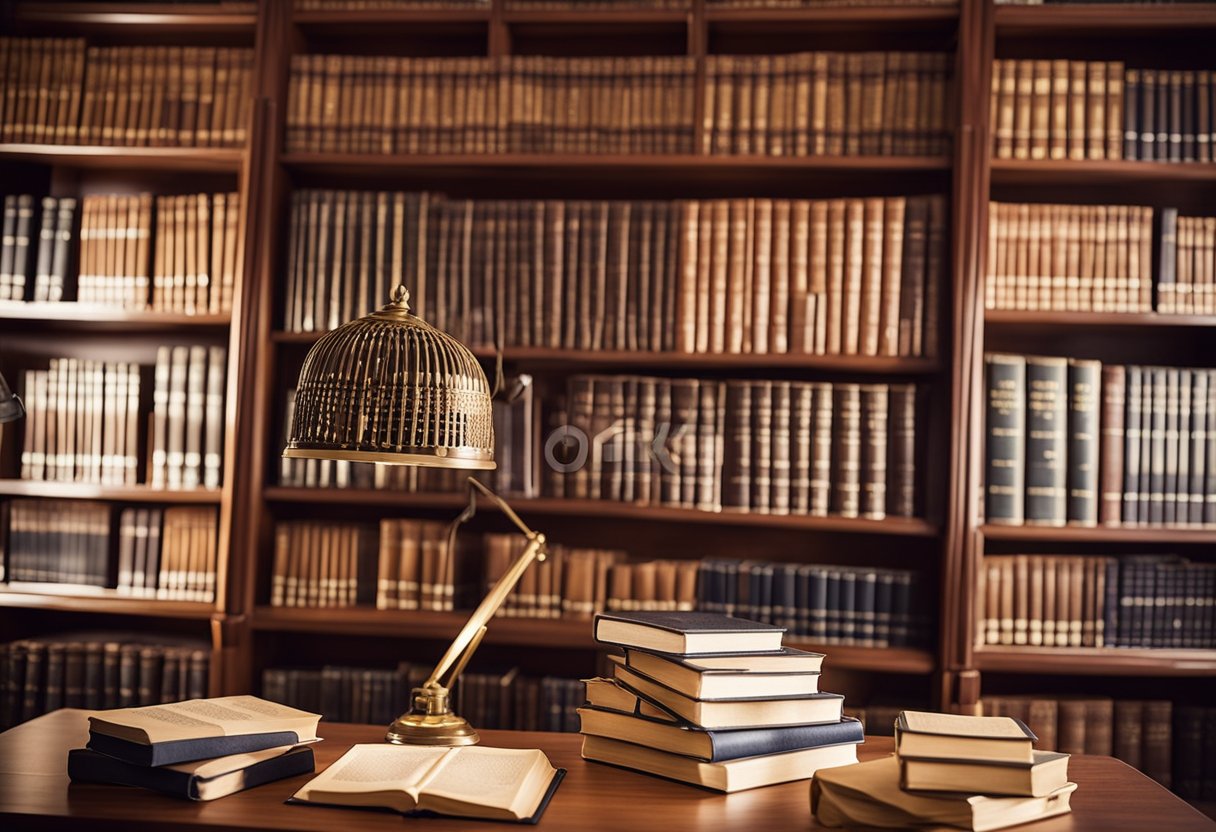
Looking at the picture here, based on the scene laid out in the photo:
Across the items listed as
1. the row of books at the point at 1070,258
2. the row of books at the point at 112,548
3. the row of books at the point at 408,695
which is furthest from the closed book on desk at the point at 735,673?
the row of books at the point at 112,548

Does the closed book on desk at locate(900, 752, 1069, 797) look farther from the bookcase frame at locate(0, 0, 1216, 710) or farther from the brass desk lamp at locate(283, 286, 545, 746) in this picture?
the bookcase frame at locate(0, 0, 1216, 710)

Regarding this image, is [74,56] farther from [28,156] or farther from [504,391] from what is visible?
[504,391]

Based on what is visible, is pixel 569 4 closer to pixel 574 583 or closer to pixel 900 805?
pixel 574 583

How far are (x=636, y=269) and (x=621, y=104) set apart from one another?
400 millimetres

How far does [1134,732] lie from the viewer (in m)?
2.50

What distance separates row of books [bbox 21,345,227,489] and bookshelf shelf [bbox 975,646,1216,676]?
6.17ft

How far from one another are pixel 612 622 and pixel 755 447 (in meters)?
1.01

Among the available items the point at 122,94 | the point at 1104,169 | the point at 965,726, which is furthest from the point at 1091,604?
the point at 122,94

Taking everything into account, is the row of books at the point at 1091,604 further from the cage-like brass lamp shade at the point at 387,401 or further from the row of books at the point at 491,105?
the cage-like brass lamp shade at the point at 387,401

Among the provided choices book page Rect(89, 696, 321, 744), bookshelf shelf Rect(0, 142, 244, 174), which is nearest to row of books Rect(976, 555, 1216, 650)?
book page Rect(89, 696, 321, 744)

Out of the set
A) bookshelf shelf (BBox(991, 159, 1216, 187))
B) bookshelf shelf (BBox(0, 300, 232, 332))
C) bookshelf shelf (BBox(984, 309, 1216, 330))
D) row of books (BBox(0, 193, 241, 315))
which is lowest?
bookshelf shelf (BBox(0, 300, 232, 332))

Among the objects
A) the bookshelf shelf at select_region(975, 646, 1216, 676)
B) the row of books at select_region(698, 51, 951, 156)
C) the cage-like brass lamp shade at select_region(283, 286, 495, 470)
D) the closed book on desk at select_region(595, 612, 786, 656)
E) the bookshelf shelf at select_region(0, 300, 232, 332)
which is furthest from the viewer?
the bookshelf shelf at select_region(0, 300, 232, 332)

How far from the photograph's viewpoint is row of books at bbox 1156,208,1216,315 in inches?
98.4

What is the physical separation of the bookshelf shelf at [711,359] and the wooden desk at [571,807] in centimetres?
109
